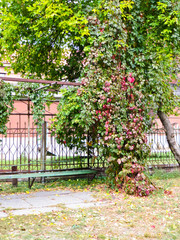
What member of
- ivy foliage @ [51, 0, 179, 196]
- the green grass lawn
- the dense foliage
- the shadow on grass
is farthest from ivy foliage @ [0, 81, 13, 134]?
the shadow on grass

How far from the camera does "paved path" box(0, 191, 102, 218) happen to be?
5.30 m

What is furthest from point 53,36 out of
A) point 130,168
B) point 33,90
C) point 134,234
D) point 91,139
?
point 134,234

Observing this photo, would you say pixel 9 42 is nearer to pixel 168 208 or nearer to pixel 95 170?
pixel 95 170

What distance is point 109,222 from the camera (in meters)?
4.55

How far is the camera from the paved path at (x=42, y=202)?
5301mm

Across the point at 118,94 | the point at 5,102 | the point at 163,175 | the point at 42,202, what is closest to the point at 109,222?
the point at 42,202

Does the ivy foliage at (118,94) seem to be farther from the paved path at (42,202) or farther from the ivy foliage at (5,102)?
the ivy foliage at (5,102)

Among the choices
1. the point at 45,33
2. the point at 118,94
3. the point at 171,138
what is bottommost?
the point at 171,138

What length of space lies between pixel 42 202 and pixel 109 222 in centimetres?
198

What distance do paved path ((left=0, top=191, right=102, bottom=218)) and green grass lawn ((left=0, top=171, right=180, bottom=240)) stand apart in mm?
278

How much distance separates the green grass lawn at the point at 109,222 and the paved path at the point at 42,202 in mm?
278

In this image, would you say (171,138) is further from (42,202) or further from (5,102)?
(5,102)

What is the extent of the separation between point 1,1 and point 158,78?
5.89m

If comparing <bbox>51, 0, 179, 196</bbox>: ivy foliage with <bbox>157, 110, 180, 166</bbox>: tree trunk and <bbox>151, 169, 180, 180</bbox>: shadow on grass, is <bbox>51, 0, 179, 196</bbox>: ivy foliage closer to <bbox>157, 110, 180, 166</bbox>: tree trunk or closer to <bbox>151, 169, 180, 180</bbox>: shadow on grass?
<bbox>157, 110, 180, 166</bbox>: tree trunk
